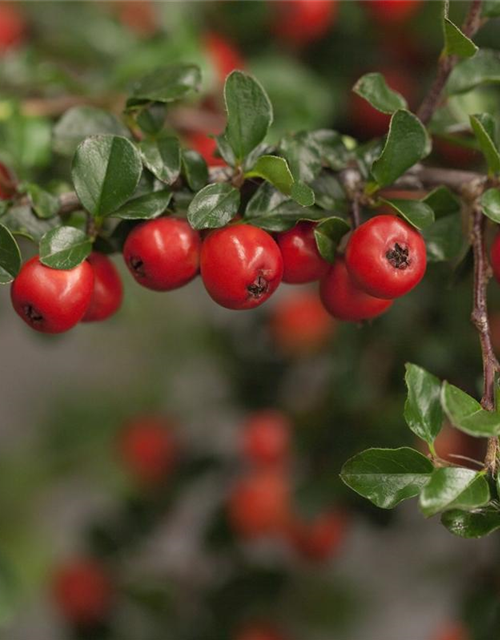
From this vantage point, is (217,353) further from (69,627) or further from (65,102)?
(65,102)

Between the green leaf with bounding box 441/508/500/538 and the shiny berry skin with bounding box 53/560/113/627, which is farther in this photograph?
the shiny berry skin with bounding box 53/560/113/627

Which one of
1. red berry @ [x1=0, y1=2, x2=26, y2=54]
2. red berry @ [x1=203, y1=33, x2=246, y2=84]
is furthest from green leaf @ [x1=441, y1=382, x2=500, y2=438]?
red berry @ [x1=0, y1=2, x2=26, y2=54]

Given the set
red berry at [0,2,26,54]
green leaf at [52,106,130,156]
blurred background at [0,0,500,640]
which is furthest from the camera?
red berry at [0,2,26,54]

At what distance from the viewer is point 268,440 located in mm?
1068

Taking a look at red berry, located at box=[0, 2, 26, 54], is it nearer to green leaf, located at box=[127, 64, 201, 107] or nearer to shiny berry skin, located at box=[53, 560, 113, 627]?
green leaf, located at box=[127, 64, 201, 107]

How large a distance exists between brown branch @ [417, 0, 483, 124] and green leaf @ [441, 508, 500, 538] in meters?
0.30

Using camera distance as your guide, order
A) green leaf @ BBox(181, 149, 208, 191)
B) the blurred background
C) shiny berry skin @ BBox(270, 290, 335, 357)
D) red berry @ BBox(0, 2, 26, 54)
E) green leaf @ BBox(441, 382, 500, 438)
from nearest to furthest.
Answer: green leaf @ BBox(441, 382, 500, 438), green leaf @ BBox(181, 149, 208, 191), the blurred background, red berry @ BBox(0, 2, 26, 54), shiny berry skin @ BBox(270, 290, 335, 357)

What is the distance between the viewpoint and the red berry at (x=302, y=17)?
3.24 ft

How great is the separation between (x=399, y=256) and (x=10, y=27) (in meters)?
0.75

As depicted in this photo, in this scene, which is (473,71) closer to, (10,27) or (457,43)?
(457,43)

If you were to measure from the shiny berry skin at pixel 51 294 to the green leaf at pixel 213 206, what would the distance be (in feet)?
0.26

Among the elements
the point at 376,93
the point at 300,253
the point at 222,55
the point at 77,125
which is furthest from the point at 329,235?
the point at 222,55

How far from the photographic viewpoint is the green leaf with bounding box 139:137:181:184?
52 cm

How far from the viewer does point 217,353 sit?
4.18 feet
